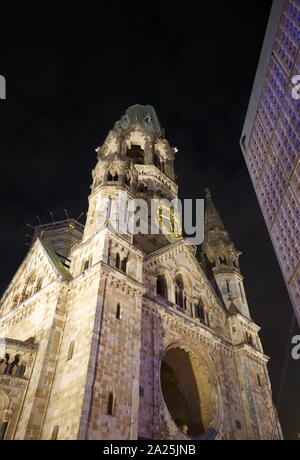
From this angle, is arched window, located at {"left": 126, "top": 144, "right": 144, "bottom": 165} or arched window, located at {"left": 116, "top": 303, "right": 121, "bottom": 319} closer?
arched window, located at {"left": 116, "top": 303, "right": 121, "bottom": 319}

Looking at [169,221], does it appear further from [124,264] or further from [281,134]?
[281,134]

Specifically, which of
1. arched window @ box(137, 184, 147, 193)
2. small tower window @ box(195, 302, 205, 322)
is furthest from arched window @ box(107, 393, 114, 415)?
arched window @ box(137, 184, 147, 193)

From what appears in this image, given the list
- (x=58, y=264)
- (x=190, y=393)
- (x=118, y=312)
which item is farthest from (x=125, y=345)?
(x=190, y=393)

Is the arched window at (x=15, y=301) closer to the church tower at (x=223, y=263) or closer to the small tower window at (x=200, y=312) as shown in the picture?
the small tower window at (x=200, y=312)

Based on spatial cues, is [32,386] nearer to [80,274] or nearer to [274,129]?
[80,274]

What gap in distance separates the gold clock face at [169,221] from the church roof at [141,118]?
11511mm

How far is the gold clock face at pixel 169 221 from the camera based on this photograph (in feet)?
92.2

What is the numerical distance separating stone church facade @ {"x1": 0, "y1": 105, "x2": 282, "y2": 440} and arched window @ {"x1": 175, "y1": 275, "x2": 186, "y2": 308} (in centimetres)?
8

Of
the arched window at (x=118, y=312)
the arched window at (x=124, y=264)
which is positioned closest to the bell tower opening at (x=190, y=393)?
the arched window at (x=118, y=312)

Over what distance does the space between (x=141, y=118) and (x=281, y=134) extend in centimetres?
2710

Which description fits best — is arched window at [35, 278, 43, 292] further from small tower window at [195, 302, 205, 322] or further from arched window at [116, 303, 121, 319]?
small tower window at [195, 302, 205, 322]

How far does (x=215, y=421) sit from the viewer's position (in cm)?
1794

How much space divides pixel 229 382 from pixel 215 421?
300 cm

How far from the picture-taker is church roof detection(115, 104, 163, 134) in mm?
37591
